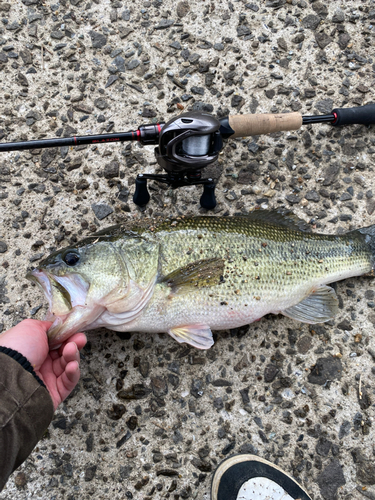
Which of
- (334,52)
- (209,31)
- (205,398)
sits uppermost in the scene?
(209,31)

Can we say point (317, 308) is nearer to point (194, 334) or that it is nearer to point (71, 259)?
Result: point (194, 334)

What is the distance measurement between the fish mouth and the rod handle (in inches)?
94.1

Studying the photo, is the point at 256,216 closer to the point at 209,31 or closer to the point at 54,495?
the point at 209,31

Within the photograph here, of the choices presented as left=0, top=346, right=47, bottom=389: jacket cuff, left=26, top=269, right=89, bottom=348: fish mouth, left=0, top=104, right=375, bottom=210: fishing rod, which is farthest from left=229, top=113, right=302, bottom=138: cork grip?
left=0, top=346, right=47, bottom=389: jacket cuff

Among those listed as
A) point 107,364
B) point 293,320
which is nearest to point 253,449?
point 293,320

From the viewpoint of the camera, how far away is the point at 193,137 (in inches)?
84.7

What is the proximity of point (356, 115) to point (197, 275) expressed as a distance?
192 cm

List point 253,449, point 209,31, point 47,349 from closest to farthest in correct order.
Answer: point 47,349
point 253,449
point 209,31

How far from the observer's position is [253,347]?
2.69m

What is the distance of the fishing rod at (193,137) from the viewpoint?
213 centimetres

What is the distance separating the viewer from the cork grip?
251cm

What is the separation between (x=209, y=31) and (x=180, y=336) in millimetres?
2688

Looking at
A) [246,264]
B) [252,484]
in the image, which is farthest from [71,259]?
[252,484]

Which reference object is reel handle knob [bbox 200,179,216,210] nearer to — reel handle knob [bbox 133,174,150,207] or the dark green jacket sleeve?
reel handle knob [bbox 133,174,150,207]
